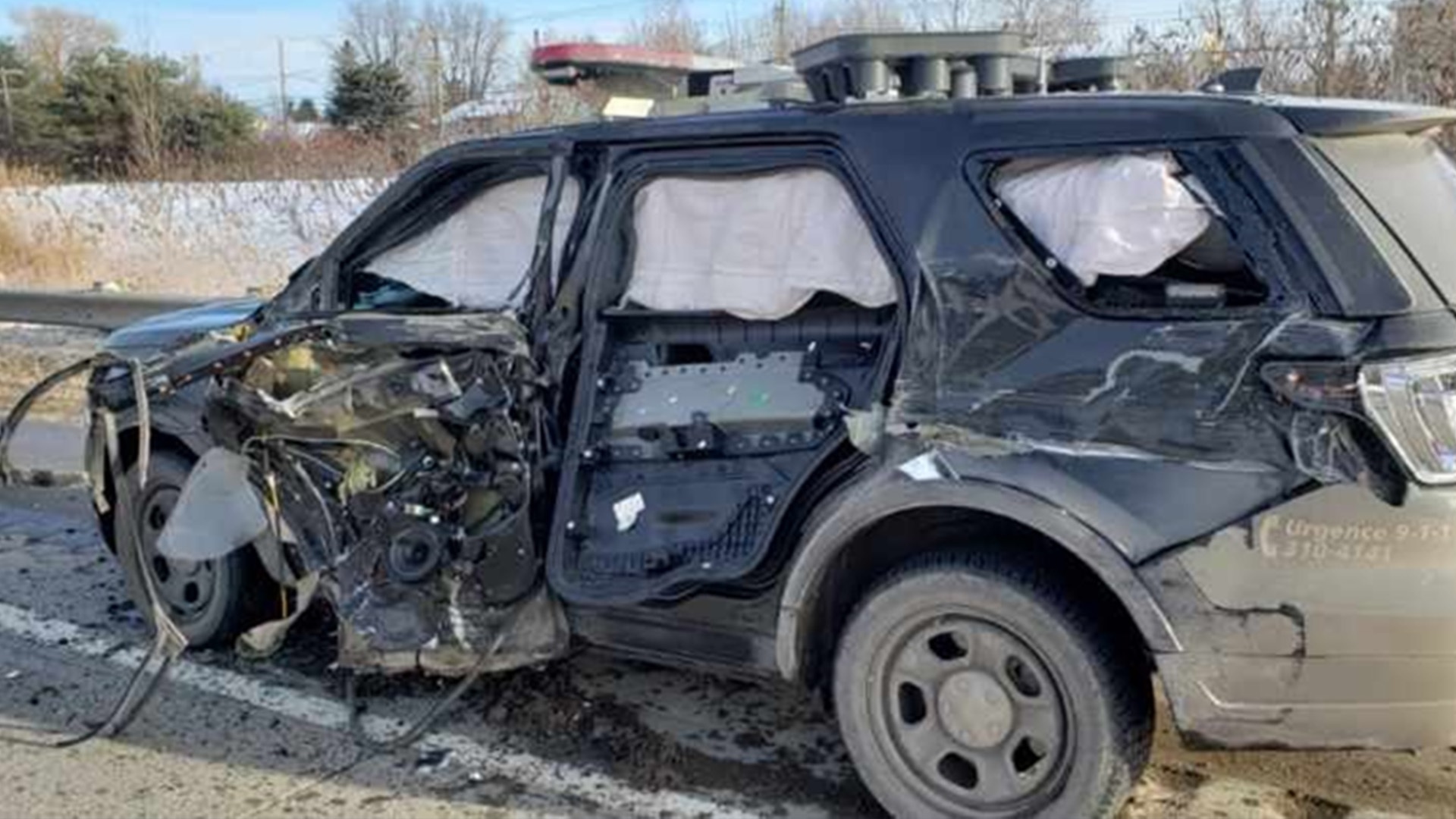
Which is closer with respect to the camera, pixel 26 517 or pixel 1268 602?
pixel 1268 602

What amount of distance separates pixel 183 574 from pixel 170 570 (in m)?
0.07

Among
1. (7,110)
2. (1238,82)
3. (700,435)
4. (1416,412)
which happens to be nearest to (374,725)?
(700,435)

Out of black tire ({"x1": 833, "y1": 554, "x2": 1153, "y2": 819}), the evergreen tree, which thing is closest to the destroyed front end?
black tire ({"x1": 833, "y1": 554, "x2": 1153, "y2": 819})

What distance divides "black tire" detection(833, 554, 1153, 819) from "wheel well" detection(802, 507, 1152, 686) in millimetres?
36

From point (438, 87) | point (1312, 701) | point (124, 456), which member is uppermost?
point (438, 87)

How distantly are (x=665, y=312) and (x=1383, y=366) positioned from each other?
179 centimetres

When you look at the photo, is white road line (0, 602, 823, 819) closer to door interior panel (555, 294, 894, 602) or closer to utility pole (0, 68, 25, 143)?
door interior panel (555, 294, 894, 602)

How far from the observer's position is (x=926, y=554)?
304 centimetres

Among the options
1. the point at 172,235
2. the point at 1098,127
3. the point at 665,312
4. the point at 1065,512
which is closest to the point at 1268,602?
the point at 1065,512

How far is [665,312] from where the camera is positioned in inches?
137

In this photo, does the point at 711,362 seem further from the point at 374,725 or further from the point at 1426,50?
the point at 1426,50

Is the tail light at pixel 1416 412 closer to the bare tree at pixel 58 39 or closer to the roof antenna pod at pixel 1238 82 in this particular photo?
the roof antenna pod at pixel 1238 82

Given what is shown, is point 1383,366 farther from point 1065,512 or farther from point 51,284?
point 51,284

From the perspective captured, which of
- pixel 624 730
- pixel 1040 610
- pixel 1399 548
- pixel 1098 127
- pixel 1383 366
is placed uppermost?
pixel 1098 127
